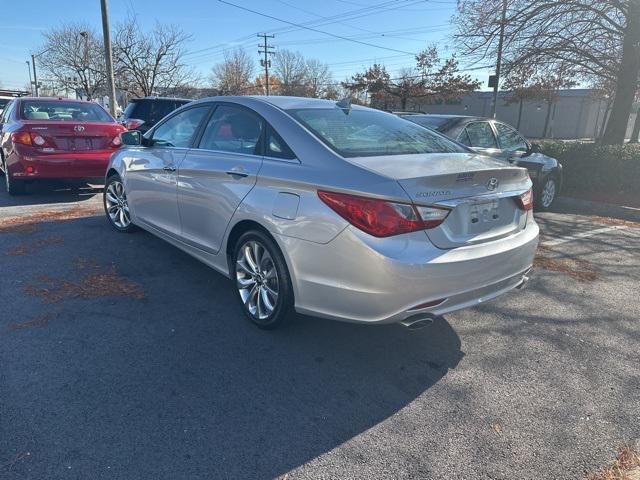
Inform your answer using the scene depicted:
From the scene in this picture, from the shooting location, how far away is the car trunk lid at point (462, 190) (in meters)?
2.77

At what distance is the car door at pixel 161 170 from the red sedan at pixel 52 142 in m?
2.83

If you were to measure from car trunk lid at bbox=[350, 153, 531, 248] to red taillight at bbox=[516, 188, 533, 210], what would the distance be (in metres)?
0.03

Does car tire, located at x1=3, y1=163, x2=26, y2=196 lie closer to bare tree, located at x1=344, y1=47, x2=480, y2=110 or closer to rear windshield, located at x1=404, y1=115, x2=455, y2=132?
rear windshield, located at x1=404, y1=115, x2=455, y2=132

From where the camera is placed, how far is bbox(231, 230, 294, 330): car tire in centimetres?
324

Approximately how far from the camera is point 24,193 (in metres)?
8.34

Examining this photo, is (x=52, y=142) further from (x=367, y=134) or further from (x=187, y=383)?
(x=187, y=383)

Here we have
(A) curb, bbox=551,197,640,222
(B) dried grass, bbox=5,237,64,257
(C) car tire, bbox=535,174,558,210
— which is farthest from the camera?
(A) curb, bbox=551,197,640,222

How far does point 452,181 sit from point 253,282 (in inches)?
64.3

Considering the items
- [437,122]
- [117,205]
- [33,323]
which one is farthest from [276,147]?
[437,122]

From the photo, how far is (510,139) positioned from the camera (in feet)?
26.6

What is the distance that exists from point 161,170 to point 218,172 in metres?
1.14

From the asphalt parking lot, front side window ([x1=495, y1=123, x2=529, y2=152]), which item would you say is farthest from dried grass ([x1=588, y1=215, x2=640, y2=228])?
the asphalt parking lot

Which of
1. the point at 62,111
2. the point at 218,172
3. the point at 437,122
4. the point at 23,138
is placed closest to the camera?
the point at 218,172

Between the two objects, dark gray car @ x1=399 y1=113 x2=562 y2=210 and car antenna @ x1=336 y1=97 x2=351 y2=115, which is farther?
dark gray car @ x1=399 y1=113 x2=562 y2=210
